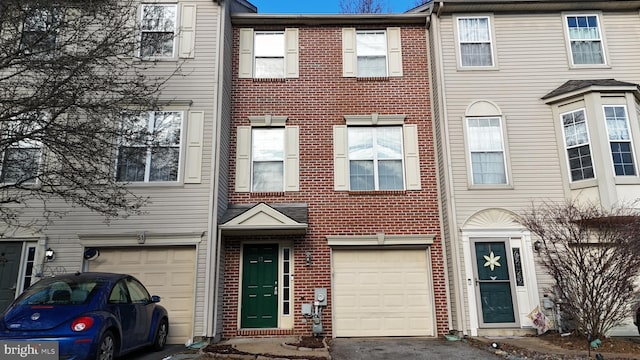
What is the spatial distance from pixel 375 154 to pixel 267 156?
8.98 feet

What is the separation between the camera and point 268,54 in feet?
37.3

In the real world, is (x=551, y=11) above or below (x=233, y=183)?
above

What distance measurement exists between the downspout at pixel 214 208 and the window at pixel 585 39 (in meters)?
8.98

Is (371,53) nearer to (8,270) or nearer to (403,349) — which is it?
(403,349)

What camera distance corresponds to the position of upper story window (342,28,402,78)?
37.2 feet

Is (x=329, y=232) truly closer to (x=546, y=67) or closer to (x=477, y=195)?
(x=477, y=195)

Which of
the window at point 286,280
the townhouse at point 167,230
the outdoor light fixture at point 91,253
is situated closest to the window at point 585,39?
the window at point 286,280

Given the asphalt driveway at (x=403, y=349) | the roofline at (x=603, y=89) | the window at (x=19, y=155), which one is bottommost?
the asphalt driveway at (x=403, y=349)

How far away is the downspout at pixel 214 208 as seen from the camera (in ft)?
29.1

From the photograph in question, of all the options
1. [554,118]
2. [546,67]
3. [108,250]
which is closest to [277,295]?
[108,250]

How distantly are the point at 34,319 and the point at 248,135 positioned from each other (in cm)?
630

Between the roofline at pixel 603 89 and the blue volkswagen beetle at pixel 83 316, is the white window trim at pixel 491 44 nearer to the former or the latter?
the roofline at pixel 603 89

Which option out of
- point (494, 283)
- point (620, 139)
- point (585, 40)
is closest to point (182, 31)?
point (494, 283)

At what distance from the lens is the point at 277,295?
9852 mm
